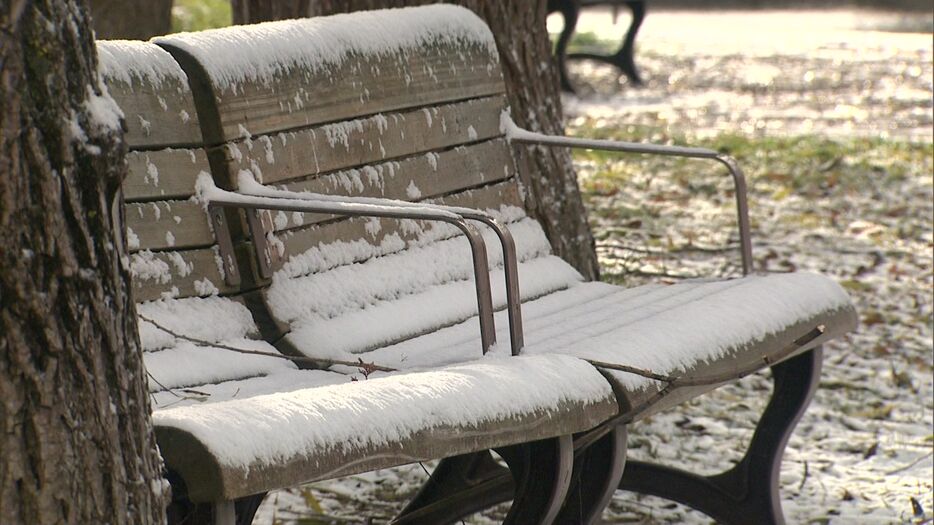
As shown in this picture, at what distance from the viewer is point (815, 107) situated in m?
10.3

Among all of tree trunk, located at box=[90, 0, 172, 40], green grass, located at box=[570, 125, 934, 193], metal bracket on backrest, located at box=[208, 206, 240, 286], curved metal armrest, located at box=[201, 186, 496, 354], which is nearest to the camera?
curved metal armrest, located at box=[201, 186, 496, 354]

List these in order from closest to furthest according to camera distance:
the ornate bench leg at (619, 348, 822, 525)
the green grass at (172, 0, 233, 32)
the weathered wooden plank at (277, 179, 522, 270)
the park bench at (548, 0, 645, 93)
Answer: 1. the weathered wooden plank at (277, 179, 522, 270)
2. the ornate bench leg at (619, 348, 822, 525)
3. the park bench at (548, 0, 645, 93)
4. the green grass at (172, 0, 233, 32)

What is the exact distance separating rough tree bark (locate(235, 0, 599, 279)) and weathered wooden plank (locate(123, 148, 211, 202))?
1.34 meters

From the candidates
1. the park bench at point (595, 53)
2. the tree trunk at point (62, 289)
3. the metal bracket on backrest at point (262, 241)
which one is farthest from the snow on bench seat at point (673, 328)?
the park bench at point (595, 53)

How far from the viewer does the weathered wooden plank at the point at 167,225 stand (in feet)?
8.55

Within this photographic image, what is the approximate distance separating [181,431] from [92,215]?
0.29 metres

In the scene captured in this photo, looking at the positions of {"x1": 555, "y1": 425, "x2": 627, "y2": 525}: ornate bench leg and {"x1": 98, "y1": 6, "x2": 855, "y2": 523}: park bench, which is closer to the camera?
{"x1": 98, "y1": 6, "x2": 855, "y2": 523}: park bench

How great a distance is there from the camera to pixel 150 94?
2635mm

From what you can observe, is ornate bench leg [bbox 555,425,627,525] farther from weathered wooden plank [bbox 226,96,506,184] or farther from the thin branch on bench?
weathered wooden plank [bbox 226,96,506,184]

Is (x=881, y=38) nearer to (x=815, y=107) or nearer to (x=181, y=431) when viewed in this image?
(x=815, y=107)

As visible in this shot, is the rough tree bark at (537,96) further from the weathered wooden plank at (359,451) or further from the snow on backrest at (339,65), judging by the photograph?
the weathered wooden plank at (359,451)

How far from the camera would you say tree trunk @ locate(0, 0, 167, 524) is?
1534mm

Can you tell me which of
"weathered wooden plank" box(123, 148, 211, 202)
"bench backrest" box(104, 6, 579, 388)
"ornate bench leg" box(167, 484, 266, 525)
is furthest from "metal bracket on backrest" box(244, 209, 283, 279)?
"ornate bench leg" box(167, 484, 266, 525)

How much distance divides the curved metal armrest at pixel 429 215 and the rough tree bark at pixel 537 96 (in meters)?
1.57
